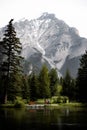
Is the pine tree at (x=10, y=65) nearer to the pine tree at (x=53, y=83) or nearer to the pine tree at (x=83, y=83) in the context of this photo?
the pine tree at (x=83, y=83)

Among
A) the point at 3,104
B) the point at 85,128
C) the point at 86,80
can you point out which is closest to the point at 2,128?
the point at 85,128

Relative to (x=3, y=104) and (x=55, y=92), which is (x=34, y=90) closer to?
(x=55, y=92)

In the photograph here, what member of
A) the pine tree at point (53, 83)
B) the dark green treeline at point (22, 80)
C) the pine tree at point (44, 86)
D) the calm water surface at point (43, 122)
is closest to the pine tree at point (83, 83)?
the dark green treeline at point (22, 80)

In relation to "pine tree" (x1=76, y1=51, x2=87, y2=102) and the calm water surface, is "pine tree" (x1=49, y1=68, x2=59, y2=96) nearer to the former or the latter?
"pine tree" (x1=76, y1=51, x2=87, y2=102)

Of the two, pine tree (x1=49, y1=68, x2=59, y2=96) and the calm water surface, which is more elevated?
pine tree (x1=49, y1=68, x2=59, y2=96)

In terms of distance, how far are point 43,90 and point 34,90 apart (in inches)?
103

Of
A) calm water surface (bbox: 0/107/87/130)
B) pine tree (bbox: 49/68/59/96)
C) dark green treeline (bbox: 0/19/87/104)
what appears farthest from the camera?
pine tree (bbox: 49/68/59/96)

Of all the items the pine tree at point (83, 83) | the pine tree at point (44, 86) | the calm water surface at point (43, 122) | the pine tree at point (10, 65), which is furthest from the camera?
the pine tree at point (44, 86)

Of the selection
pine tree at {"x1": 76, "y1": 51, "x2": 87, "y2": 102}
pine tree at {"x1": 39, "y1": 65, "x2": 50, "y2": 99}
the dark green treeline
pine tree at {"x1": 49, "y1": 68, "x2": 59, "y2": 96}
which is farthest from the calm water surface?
pine tree at {"x1": 49, "y1": 68, "x2": 59, "y2": 96}

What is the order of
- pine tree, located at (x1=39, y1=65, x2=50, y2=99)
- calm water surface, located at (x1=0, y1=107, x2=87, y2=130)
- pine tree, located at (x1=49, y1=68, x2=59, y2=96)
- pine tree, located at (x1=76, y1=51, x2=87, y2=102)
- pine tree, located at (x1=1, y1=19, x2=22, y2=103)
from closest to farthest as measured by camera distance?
calm water surface, located at (x1=0, y1=107, x2=87, y2=130), pine tree, located at (x1=1, y1=19, x2=22, y2=103), pine tree, located at (x1=76, y1=51, x2=87, y2=102), pine tree, located at (x1=39, y1=65, x2=50, y2=99), pine tree, located at (x1=49, y1=68, x2=59, y2=96)

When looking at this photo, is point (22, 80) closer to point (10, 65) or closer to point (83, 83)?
point (83, 83)

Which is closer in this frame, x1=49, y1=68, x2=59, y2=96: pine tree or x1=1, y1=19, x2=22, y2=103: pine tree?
x1=1, y1=19, x2=22, y2=103: pine tree

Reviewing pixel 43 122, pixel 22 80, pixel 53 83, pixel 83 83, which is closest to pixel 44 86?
pixel 22 80

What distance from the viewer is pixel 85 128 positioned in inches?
1019
